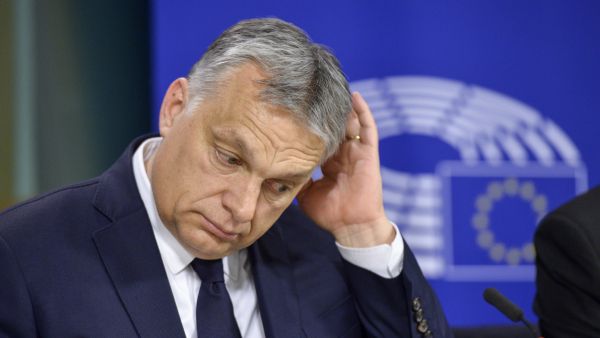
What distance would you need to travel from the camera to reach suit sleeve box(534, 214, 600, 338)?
83.8 inches

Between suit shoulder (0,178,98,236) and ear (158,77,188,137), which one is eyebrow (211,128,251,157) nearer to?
ear (158,77,188,137)

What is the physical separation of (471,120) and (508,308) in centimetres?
142

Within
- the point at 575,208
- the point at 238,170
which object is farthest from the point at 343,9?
the point at 238,170

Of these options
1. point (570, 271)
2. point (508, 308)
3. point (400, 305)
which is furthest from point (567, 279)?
point (400, 305)

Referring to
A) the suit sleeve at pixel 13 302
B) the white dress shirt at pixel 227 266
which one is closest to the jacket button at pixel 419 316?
the white dress shirt at pixel 227 266

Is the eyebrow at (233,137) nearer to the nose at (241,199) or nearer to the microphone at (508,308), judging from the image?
the nose at (241,199)

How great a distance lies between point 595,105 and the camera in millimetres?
3318

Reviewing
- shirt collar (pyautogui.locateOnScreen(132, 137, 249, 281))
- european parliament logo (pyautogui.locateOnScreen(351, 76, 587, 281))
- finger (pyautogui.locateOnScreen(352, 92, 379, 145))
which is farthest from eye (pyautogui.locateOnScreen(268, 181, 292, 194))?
european parliament logo (pyautogui.locateOnScreen(351, 76, 587, 281))

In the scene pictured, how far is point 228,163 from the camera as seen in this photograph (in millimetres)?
1854

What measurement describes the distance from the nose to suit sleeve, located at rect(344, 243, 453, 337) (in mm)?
468

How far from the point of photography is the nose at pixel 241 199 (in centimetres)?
184

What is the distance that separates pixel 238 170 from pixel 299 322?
46 cm

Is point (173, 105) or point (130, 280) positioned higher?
point (173, 105)

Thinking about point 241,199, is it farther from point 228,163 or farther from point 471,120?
point 471,120
